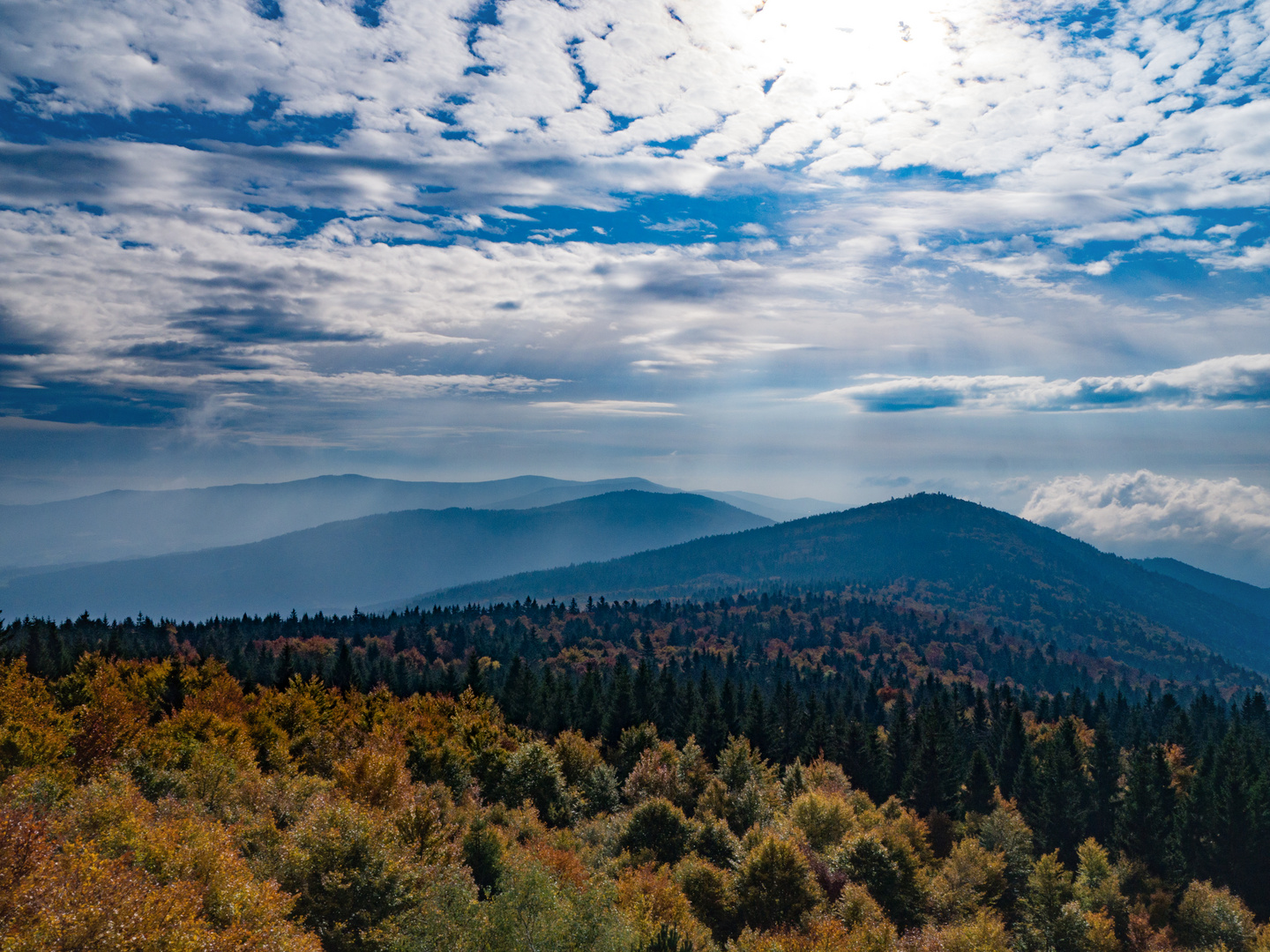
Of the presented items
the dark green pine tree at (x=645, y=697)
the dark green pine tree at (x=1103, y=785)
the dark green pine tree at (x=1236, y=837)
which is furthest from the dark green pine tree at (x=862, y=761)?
the dark green pine tree at (x=1236, y=837)

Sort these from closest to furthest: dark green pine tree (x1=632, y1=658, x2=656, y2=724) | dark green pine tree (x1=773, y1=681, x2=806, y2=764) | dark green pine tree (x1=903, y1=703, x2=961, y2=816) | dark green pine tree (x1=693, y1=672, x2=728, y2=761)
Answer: dark green pine tree (x1=903, y1=703, x2=961, y2=816)
dark green pine tree (x1=693, y1=672, x2=728, y2=761)
dark green pine tree (x1=632, y1=658, x2=656, y2=724)
dark green pine tree (x1=773, y1=681, x2=806, y2=764)

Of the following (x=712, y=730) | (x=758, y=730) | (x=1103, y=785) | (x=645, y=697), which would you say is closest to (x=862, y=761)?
(x=758, y=730)

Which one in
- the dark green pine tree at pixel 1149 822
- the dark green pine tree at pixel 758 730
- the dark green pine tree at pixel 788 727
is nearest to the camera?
the dark green pine tree at pixel 1149 822

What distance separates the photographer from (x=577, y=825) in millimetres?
76188

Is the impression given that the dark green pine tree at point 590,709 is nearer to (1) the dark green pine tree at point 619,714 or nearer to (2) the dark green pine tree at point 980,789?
(1) the dark green pine tree at point 619,714

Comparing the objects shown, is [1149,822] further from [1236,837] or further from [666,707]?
[666,707]

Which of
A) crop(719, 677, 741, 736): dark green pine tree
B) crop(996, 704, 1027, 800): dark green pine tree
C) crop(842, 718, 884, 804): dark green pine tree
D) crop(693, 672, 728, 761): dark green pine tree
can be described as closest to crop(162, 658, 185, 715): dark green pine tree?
crop(693, 672, 728, 761): dark green pine tree

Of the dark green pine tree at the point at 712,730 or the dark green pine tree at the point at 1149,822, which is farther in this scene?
the dark green pine tree at the point at 712,730

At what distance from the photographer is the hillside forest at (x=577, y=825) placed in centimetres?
3534

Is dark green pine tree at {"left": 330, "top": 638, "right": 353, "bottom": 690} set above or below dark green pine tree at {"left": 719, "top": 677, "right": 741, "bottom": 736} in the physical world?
below

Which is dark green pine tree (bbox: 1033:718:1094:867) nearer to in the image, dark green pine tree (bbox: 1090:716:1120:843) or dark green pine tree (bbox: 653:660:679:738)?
dark green pine tree (bbox: 1090:716:1120:843)

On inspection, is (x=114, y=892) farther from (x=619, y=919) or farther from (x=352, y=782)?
(x=352, y=782)

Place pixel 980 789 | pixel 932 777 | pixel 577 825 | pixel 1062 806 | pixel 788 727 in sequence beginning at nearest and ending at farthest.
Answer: pixel 577 825 < pixel 1062 806 < pixel 932 777 < pixel 980 789 < pixel 788 727

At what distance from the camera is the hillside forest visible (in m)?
35.3
